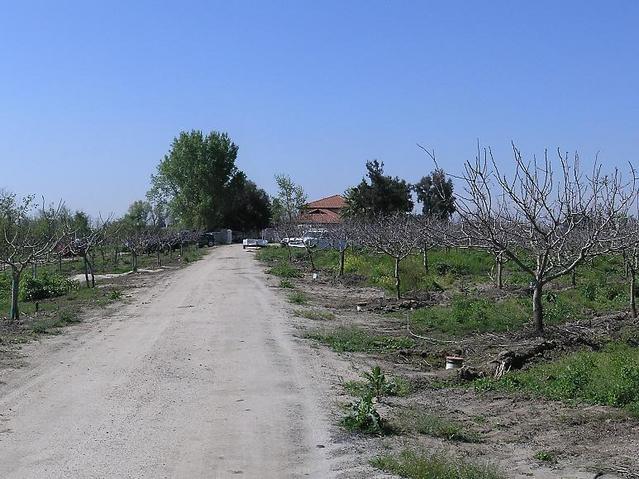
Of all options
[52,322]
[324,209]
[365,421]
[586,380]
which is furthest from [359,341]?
[324,209]

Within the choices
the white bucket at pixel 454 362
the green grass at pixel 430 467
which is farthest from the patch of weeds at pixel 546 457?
the white bucket at pixel 454 362

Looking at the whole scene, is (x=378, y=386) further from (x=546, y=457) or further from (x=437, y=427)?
(x=546, y=457)

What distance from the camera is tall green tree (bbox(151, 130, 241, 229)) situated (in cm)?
8575

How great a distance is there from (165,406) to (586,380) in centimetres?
592

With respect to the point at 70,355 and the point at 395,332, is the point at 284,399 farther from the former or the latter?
the point at 395,332

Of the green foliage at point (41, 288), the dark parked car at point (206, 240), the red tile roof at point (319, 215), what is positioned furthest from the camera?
the red tile roof at point (319, 215)

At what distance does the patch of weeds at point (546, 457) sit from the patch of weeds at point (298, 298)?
18.7 metres

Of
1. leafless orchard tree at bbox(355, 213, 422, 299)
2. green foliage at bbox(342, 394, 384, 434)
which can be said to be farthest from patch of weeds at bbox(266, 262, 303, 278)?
green foliage at bbox(342, 394, 384, 434)

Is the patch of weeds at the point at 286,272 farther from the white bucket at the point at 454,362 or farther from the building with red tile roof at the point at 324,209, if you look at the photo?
the building with red tile roof at the point at 324,209

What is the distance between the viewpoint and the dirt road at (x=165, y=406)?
7.89 meters

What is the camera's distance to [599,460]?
7.60 meters

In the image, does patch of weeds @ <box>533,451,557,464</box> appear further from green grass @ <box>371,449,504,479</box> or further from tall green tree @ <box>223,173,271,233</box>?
tall green tree @ <box>223,173,271,233</box>

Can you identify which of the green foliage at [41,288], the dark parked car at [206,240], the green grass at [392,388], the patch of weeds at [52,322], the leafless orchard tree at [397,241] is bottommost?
the green grass at [392,388]

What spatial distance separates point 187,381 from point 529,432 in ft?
19.1
